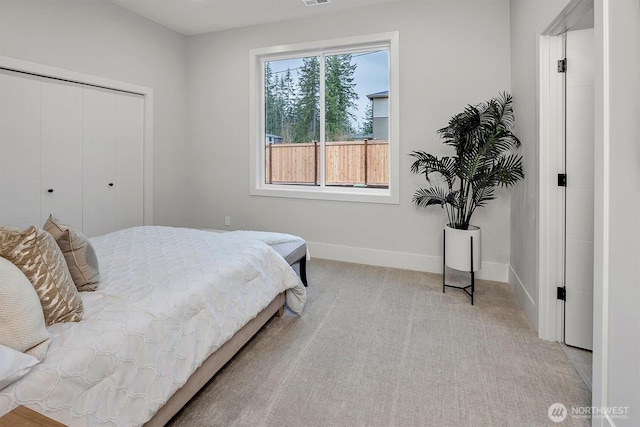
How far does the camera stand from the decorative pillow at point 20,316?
105cm

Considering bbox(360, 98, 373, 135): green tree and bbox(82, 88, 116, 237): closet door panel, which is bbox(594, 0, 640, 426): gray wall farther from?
bbox(82, 88, 116, 237): closet door panel

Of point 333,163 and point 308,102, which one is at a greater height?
point 308,102

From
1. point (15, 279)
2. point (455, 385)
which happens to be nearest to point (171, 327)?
point (15, 279)

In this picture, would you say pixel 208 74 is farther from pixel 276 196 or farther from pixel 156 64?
pixel 276 196

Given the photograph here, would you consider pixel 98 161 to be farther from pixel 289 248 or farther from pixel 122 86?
pixel 289 248

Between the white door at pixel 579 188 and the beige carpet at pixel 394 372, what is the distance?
0.91 feet

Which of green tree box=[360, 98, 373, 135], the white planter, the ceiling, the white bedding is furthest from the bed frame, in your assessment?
the ceiling

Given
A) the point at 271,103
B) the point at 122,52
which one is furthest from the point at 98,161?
the point at 271,103

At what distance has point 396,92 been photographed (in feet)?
12.1

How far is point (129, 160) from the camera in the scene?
404cm

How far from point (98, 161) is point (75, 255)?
2.58 metres

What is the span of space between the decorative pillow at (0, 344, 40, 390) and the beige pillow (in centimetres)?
61

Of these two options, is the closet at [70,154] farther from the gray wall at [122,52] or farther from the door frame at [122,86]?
the gray wall at [122,52]

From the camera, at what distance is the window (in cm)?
390
